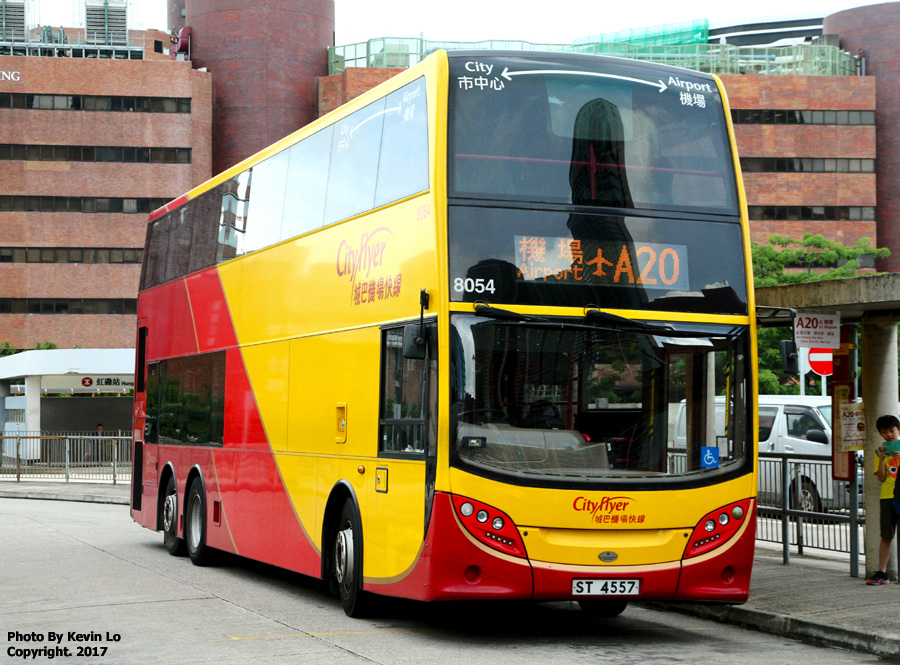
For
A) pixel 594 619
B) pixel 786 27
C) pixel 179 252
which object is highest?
pixel 786 27

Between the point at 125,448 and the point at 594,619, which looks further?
the point at 125,448

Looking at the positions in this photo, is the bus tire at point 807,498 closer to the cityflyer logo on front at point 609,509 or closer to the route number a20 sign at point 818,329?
the route number a20 sign at point 818,329

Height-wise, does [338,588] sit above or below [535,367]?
below

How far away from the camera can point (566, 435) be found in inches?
372

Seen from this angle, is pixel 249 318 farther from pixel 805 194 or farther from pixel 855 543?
pixel 805 194

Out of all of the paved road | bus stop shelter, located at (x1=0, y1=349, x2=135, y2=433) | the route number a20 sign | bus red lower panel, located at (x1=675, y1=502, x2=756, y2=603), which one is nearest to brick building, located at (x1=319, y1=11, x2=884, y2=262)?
bus stop shelter, located at (x1=0, y1=349, x2=135, y2=433)

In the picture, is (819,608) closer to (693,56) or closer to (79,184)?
(693,56)

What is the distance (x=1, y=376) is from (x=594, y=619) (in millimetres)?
41873

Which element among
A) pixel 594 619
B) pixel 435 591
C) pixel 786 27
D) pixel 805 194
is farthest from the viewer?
pixel 786 27

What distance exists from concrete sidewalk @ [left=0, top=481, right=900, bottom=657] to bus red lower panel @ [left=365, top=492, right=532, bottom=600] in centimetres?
254

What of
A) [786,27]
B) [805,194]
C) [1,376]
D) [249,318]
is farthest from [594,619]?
[786,27]

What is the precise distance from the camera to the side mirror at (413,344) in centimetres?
933

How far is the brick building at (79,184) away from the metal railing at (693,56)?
1084 cm

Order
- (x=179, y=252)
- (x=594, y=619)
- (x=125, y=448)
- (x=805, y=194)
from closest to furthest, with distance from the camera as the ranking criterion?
(x=594, y=619) < (x=179, y=252) < (x=125, y=448) < (x=805, y=194)
